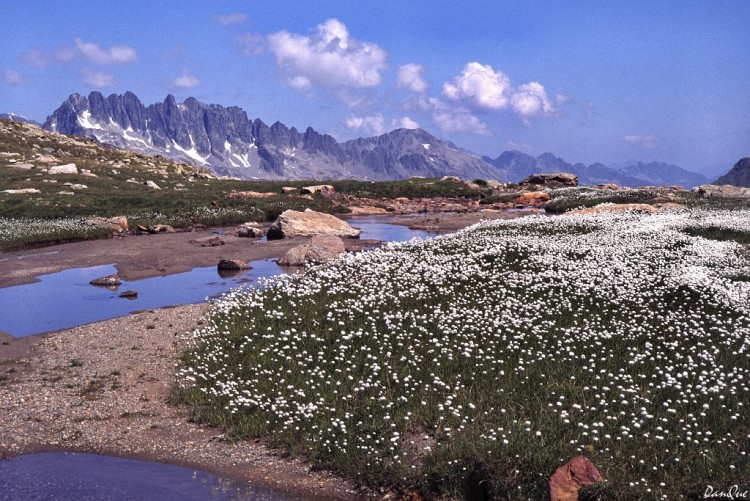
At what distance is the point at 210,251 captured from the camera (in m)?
40.2

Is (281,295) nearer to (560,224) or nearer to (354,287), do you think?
(354,287)

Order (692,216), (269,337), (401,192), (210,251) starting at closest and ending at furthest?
1. (269,337)
2. (210,251)
3. (692,216)
4. (401,192)

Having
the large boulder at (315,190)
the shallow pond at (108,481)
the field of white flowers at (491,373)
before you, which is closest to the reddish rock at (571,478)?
the field of white flowers at (491,373)

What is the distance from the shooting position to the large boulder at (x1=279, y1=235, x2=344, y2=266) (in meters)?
32.2

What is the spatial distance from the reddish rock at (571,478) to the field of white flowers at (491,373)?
23cm

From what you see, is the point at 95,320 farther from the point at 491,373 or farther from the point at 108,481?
the point at 491,373

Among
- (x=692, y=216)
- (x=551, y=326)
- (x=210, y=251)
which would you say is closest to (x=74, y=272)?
(x=210, y=251)

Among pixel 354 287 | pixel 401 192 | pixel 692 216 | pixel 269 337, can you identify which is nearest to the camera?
pixel 269 337

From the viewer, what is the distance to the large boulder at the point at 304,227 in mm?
47594

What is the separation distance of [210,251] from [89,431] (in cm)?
2795

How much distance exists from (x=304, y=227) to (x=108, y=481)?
3788cm

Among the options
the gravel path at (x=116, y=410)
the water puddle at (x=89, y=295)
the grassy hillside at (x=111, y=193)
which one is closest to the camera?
the gravel path at (x=116, y=410)

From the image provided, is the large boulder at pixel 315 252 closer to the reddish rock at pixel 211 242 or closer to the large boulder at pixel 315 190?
the reddish rock at pixel 211 242

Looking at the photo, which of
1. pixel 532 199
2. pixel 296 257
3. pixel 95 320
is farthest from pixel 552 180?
pixel 95 320
